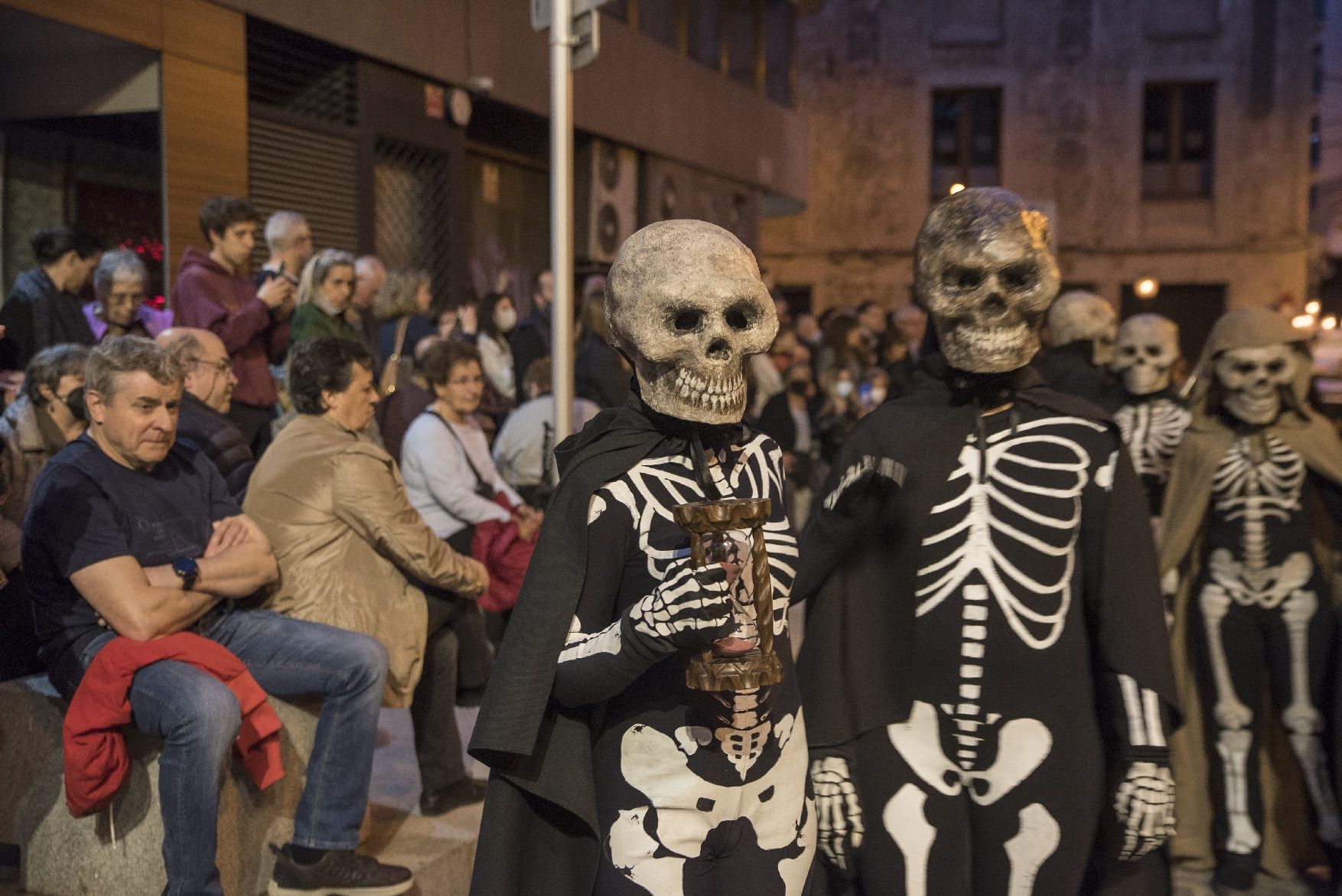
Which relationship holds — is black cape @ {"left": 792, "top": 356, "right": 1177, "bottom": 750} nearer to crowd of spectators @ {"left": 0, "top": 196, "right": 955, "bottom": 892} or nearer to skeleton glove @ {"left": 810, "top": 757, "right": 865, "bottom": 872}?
skeleton glove @ {"left": 810, "top": 757, "right": 865, "bottom": 872}

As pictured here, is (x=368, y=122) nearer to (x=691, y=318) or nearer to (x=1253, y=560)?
(x=1253, y=560)

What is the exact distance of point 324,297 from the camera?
6.34 metres

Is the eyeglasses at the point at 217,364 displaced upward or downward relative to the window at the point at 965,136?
downward

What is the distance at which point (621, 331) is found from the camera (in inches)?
98.7

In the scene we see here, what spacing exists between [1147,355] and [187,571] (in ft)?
13.5

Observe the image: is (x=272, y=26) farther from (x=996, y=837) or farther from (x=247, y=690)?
(x=996, y=837)

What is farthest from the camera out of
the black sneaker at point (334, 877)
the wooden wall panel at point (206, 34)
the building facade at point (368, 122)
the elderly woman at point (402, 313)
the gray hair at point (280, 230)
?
the building facade at point (368, 122)

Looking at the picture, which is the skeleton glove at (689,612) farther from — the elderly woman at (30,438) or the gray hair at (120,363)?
the elderly woman at (30,438)

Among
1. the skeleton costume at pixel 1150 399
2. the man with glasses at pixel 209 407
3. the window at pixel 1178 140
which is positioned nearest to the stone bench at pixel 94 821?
the man with glasses at pixel 209 407

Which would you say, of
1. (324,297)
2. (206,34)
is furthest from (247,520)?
(206,34)

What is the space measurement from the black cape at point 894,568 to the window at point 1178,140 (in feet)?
79.9

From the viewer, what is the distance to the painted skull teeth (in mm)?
2445

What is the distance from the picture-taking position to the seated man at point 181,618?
154 inches

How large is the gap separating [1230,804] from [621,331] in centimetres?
352
